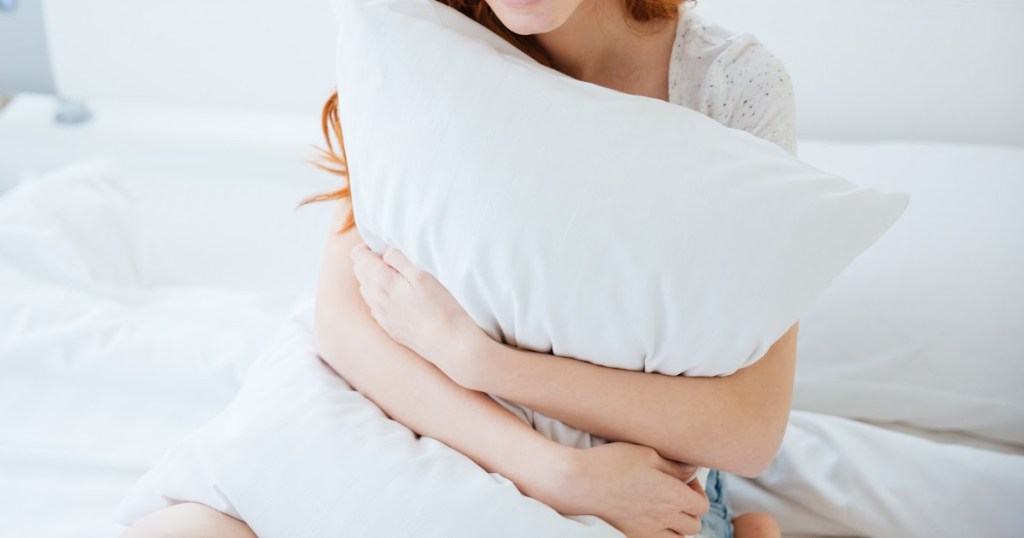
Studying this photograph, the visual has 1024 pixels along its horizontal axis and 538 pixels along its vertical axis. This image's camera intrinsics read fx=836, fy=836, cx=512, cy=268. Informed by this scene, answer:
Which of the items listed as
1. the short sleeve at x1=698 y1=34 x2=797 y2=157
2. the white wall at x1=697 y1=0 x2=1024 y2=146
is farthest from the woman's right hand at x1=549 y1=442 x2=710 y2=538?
the white wall at x1=697 y1=0 x2=1024 y2=146

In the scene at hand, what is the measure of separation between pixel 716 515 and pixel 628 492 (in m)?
0.22

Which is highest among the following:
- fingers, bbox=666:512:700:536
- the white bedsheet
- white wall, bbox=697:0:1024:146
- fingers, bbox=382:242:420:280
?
white wall, bbox=697:0:1024:146

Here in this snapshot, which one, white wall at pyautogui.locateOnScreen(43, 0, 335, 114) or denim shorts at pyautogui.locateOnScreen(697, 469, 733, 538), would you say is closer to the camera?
denim shorts at pyautogui.locateOnScreen(697, 469, 733, 538)

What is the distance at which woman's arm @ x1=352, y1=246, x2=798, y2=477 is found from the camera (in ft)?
2.32

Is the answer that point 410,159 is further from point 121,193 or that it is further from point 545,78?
point 121,193

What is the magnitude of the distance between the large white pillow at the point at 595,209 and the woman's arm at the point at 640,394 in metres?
0.02

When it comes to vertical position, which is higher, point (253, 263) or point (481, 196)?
point (481, 196)

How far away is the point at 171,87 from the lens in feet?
5.49

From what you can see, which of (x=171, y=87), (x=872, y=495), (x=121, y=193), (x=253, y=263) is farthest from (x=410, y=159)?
(x=171, y=87)

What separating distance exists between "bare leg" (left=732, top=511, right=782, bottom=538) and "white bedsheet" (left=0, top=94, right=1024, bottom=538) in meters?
0.07

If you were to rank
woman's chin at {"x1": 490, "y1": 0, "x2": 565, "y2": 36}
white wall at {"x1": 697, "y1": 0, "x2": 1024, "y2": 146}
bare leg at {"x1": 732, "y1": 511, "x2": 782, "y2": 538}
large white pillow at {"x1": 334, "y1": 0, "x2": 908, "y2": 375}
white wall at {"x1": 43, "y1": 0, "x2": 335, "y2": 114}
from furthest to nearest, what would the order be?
white wall at {"x1": 43, "y1": 0, "x2": 335, "y2": 114}, white wall at {"x1": 697, "y1": 0, "x2": 1024, "y2": 146}, bare leg at {"x1": 732, "y1": 511, "x2": 782, "y2": 538}, woman's chin at {"x1": 490, "y1": 0, "x2": 565, "y2": 36}, large white pillow at {"x1": 334, "y1": 0, "x2": 908, "y2": 375}

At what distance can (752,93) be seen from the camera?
0.84 metres

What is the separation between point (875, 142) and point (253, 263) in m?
1.01

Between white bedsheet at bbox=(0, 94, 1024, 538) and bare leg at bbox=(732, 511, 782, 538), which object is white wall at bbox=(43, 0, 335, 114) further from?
bare leg at bbox=(732, 511, 782, 538)
